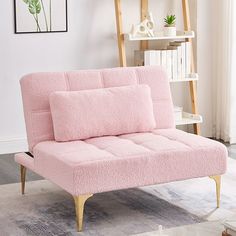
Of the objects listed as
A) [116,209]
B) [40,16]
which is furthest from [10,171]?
[40,16]

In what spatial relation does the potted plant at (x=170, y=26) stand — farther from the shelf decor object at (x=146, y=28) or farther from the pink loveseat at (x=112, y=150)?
the pink loveseat at (x=112, y=150)

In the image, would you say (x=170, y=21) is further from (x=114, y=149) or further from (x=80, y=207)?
(x=80, y=207)

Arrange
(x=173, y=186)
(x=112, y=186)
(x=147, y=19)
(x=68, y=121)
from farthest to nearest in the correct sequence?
1. (x=147, y=19)
2. (x=173, y=186)
3. (x=68, y=121)
4. (x=112, y=186)

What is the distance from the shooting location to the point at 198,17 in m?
6.06


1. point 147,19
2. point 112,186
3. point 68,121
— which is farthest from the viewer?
point 147,19

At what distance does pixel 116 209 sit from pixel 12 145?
5.98 ft

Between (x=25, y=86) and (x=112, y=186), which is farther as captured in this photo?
(x=25, y=86)

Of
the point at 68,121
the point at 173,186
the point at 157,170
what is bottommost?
the point at 173,186

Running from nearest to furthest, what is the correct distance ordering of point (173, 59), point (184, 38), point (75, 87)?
point (75, 87)
point (173, 59)
point (184, 38)

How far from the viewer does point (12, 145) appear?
18.7 ft

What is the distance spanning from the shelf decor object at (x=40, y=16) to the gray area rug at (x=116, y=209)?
1.48 metres

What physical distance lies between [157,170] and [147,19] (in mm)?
2202

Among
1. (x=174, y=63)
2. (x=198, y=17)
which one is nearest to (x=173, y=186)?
(x=174, y=63)

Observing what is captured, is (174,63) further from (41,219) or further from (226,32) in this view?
(41,219)
